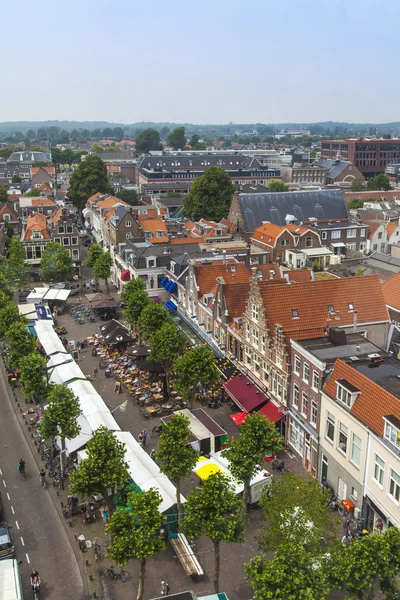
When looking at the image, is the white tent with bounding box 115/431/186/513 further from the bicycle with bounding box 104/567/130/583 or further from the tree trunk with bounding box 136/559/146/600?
the tree trunk with bounding box 136/559/146/600

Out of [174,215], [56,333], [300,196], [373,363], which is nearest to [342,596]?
[373,363]

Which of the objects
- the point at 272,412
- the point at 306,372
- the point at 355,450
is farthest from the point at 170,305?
the point at 355,450

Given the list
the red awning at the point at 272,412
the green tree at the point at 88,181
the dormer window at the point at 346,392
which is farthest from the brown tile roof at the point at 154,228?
the dormer window at the point at 346,392

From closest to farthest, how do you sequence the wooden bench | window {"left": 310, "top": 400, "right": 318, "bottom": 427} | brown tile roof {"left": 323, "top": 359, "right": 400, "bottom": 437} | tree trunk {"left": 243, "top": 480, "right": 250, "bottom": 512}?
the wooden bench, brown tile roof {"left": 323, "top": 359, "right": 400, "bottom": 437}, tree trunk {"left": 243, "top": 480, "right": 250, "bottom": 512}, window {"left": 310, "top": 400, "right": 318, "bottom": 427}

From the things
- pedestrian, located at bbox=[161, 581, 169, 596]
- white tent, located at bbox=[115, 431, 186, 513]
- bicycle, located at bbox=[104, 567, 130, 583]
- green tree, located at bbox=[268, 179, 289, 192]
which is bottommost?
bicycle, located at bbox=[104, 567, 130, 583]

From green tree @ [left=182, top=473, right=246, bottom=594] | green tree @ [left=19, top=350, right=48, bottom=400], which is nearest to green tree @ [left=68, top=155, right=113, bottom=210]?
green tree @ [left=19, top=350, right=48, bottom=400]

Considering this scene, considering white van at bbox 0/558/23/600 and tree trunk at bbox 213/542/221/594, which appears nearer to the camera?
white van at bbox 0/558/23/600

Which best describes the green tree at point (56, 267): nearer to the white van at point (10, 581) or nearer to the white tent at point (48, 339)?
the white tent at point (48, 339)

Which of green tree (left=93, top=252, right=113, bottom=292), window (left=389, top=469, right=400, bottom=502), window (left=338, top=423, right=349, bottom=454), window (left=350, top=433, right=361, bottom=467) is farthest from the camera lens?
green tree (left=93, top=252, right=113, bottom=292)

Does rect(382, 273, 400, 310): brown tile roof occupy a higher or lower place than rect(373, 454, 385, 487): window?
higher
